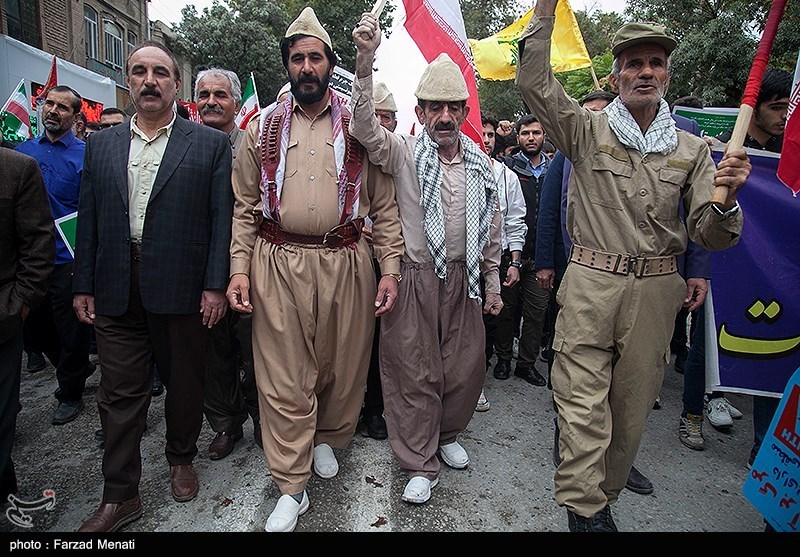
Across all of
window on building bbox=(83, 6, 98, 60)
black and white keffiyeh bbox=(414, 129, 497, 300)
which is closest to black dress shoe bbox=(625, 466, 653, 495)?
black and white keffiyeh bbox=(414, 129, 497, 300)

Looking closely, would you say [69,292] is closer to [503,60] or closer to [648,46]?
[648,46]

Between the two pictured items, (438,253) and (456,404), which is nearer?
(438,253)

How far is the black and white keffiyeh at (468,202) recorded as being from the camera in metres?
3.06

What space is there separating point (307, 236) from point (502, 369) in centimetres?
268

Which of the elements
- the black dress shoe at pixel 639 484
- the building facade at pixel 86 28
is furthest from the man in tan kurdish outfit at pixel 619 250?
the building facade at pixel 86 28

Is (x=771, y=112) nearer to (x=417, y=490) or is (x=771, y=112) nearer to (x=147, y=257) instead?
(x=417, y=490)

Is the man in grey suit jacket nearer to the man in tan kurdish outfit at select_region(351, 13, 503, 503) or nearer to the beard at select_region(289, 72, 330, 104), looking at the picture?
the beard at select_region(289, 72, 330, 104)

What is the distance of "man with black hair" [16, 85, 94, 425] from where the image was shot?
12.5 ft

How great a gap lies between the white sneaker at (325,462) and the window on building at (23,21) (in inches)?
670

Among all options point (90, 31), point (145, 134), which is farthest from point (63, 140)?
point (90, 31)

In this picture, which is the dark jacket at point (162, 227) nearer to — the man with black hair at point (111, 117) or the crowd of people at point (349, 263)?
the crowd of people at point (349, 263)

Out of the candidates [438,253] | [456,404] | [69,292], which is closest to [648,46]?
[438,253]

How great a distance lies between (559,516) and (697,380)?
1565 mm

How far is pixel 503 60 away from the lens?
24.3ft
